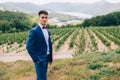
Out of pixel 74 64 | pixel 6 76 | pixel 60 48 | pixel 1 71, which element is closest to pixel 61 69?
pixel 74 64

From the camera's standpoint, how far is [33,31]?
6.43 meters

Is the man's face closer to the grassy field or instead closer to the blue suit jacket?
the blue suit jacket

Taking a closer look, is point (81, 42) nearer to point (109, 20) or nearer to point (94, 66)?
point (94, 66)

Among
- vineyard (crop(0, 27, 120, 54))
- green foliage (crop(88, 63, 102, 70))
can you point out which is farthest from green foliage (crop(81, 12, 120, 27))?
green foliage (crop(88, 63, 102, 70))

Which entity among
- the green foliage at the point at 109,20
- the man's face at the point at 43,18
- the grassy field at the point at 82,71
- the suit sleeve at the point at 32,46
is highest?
the man's face at the point at 43,18

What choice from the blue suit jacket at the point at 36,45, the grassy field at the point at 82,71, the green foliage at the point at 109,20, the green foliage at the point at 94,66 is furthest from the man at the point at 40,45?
the green foliage at the point at 109,20

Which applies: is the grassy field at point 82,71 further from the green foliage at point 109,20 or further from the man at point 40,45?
the green foliage at point 109,20

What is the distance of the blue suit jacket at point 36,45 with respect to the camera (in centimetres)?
636

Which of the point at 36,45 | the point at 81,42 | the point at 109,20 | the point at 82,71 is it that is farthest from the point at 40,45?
the point at 109,20

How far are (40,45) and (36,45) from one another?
9 centimetres

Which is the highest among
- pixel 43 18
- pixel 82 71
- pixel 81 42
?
pixel 43 18

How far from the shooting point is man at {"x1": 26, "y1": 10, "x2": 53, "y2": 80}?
6375mm

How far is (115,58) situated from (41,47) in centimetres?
377

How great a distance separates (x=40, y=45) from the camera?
6.46 meters
